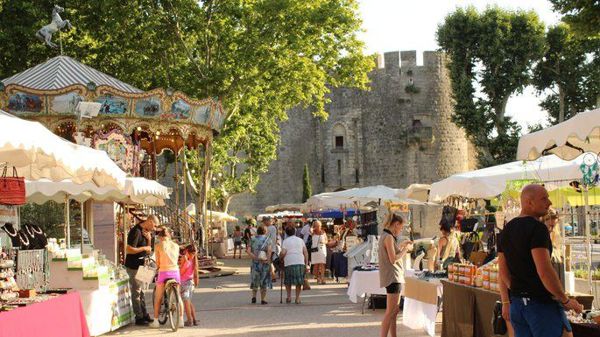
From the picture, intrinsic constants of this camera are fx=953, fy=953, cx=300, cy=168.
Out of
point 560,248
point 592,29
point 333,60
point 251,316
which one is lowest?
point 251,316

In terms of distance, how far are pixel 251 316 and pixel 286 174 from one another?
50611 mm

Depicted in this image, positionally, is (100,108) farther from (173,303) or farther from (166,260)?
(173,303)

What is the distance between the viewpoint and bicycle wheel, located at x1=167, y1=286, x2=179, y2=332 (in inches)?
552

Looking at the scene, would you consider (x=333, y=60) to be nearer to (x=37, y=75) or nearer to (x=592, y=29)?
(x=37, y=75)

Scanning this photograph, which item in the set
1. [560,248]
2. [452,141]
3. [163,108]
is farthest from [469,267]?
[452,141]

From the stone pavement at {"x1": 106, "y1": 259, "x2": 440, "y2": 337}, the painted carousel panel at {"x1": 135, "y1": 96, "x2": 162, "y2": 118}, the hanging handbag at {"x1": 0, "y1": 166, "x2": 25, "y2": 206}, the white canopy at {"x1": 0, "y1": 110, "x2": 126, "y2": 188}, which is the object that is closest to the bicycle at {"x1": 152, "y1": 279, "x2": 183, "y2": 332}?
the stone pavement at {"x1": 106, "y1": 259, "x2": 440, "y2": 337}

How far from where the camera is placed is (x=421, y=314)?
12.7 metres

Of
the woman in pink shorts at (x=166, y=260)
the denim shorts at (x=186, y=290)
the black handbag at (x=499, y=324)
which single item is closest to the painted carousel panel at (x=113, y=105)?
the denim shorts at (x=186, y=290)

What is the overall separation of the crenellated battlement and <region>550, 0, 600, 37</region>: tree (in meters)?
45.8

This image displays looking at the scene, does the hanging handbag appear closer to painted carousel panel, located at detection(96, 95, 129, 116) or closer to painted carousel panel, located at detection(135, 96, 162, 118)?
painted carousel panel, located at detection(96, 95, 129, 116)

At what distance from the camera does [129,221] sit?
27203 millimetres

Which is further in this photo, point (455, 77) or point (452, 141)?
point (452, 141)

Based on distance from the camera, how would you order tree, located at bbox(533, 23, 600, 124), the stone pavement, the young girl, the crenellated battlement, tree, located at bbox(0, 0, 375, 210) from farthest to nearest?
1. the crenellated battlement
2. tree, located at bbox(533, 23, 600, 124)
3. tree, located at bbox(0, 0, 375, 210)
4. the young girl
5. the stone pavement

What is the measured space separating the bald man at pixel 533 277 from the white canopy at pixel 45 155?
14.2 ft
